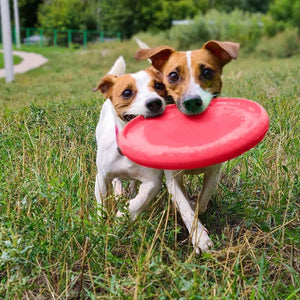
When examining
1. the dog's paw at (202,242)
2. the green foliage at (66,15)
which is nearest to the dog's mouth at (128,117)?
the dog's paw at (202,242)

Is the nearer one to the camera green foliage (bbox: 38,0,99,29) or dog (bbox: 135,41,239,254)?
dog (bbox: 135,41,239,254)

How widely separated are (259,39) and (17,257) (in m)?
22.8

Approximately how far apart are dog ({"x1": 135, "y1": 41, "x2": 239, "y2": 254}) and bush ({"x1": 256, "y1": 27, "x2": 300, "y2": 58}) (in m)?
19.1

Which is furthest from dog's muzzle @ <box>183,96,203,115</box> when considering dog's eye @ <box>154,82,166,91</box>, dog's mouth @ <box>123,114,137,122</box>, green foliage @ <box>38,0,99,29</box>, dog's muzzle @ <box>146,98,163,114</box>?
green foliage @ <box>38,0,99,29</box>

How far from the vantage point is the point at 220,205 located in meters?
3.82

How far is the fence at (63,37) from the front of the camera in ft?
149

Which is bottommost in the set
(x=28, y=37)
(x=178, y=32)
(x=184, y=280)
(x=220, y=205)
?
(x=28, y=37)

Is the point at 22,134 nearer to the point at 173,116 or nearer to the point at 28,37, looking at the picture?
the point at 173,116

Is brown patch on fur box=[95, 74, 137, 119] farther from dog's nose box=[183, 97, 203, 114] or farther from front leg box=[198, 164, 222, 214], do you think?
front leg box=[198, 164, 222, 214]

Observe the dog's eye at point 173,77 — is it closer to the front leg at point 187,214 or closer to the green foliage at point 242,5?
the front leg at point 187,214

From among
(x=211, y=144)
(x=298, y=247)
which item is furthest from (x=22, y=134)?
(x=298, y=247)

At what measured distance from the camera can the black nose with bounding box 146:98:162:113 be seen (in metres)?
3.28

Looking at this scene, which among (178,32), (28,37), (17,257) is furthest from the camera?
(28,37)

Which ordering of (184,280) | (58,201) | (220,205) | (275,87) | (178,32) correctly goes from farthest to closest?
(178,32) → (275,87) → (220,205) → (58,201) → (184,280)
